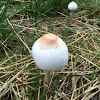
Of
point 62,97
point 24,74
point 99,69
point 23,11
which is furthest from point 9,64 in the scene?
point 23,11

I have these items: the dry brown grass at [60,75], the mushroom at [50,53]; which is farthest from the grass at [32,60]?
the mushroom at [50,53]

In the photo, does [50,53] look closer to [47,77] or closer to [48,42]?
[48,42]

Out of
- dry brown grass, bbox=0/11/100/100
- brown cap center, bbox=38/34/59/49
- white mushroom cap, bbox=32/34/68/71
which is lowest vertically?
dry brown grass, bbox=0/11/100/100

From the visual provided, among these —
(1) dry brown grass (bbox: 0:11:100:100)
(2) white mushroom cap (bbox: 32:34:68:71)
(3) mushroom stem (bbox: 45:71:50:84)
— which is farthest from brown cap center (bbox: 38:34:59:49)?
(1) dry brown grass (bbox: 0:11:100:100)

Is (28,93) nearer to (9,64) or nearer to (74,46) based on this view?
(9,64)

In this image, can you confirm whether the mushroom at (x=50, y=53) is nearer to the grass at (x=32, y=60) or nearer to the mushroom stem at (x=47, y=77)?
the mushroom stem at (x=47, y=77)

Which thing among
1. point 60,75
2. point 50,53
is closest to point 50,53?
point 50,53

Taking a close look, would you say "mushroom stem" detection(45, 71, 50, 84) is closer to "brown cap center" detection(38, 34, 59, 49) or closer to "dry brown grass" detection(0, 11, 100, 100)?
"dry brown grass" detection(0, 11, 100, 100)
